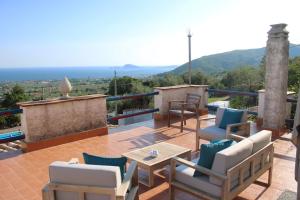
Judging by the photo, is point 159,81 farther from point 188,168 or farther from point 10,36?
point 188,168

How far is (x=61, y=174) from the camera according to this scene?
6.86 feet

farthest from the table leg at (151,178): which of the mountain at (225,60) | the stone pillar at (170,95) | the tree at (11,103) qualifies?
the mountain at (225,60)

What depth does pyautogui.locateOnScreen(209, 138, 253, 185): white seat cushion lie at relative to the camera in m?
2.43

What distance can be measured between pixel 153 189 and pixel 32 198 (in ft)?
4.86

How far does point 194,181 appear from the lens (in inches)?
106

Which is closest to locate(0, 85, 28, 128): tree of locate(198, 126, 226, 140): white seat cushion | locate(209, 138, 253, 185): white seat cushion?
locate(198, 126, 226, 140): white seat cushion

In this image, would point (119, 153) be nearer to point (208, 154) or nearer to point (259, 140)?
point (208, 154)

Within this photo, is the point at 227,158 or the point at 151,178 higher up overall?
the point at 227,158

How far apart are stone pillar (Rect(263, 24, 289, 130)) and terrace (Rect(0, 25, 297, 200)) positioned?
0.02m

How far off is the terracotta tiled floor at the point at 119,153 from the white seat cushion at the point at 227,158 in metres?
0.78

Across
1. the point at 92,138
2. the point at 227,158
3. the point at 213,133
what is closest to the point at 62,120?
the point at 92,138

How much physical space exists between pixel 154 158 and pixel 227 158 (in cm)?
121

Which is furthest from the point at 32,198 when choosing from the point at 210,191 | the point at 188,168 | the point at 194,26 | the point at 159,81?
the point at 159,81

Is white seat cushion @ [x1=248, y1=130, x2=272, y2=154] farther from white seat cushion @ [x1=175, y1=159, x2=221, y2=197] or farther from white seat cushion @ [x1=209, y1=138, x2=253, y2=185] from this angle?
white seat cushion @ [x1=175, y1=159, x2=221, y2=197]
